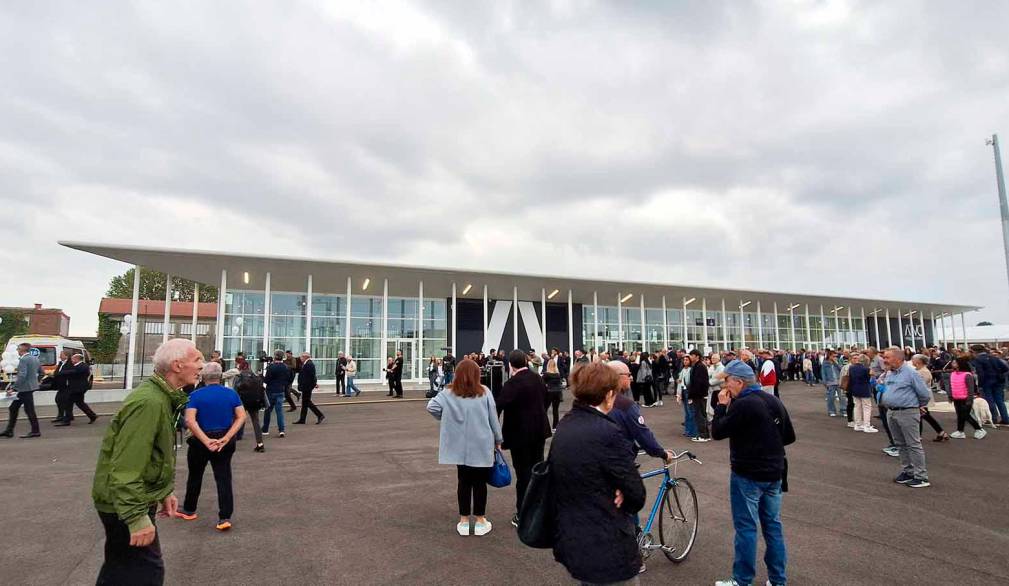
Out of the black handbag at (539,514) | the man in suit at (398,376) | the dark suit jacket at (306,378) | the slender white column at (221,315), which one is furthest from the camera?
the slender white column at (221,315)

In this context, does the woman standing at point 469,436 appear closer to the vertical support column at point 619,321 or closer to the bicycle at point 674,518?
the bicycle at point 674,518

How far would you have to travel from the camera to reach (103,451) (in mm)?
2568

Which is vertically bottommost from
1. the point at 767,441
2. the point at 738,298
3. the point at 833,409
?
the point at 833,409

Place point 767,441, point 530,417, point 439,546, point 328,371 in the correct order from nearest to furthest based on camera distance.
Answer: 1. point 767,441
2. point 439,546
3. point 530,417
4. point 328,371

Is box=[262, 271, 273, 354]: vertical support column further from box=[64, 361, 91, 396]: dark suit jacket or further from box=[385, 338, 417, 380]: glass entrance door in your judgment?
box=[64, 361, 91, 396]: dark suit jacket

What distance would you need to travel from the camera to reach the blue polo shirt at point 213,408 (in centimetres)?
547

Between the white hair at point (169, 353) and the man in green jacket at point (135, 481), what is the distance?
102 mm

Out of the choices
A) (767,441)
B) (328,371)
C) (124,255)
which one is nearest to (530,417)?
(767,441)

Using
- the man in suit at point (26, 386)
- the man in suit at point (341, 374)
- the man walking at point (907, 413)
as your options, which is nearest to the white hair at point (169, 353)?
the man walking at point (907, 413)

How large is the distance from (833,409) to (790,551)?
1141 centimetres

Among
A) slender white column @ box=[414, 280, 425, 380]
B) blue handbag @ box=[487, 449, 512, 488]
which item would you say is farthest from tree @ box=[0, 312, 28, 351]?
blue handbag @ box=[487, 449, 512, 488]

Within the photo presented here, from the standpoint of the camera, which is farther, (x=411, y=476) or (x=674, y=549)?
(x=411, y=476)

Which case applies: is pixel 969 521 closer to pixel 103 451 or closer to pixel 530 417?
pixel 530 417

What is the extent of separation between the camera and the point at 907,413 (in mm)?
6754
